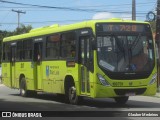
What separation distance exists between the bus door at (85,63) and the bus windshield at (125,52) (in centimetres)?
68

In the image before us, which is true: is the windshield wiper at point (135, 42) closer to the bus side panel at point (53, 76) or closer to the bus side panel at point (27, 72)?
the bus side panel at point (53, 76)

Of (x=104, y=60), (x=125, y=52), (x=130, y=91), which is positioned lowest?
(x=130, y=91)

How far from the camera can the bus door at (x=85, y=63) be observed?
1778 cm

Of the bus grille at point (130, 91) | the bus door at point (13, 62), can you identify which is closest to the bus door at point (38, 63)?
the bus door at point (13, 62)

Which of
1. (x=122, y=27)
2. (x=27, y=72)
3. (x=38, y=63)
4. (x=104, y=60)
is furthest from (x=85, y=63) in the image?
(x=27, y=72)

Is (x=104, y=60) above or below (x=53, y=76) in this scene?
above

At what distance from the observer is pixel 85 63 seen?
1792 centimetres

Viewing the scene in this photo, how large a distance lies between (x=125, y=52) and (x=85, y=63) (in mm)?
1527

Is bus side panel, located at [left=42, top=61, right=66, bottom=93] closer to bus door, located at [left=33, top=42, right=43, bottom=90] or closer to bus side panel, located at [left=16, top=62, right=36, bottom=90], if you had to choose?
bus door, located at [left=33, top=42, right=43, bottom=90]

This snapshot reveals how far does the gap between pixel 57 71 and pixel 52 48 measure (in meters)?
1.11

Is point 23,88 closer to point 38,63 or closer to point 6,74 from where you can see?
point 38,63

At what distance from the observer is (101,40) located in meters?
17.4

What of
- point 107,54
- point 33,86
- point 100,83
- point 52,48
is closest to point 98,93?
point 100,83

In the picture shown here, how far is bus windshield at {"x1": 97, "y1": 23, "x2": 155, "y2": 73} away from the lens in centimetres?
1728
